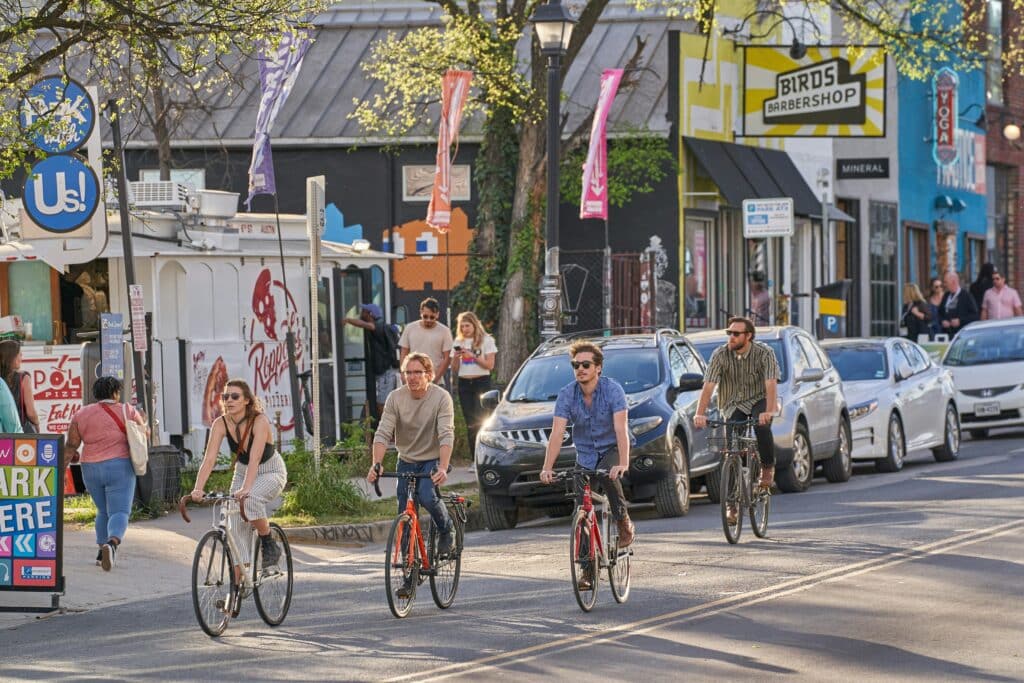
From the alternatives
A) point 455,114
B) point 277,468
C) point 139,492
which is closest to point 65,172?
point 139,492

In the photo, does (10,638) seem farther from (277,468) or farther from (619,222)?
(619,222)

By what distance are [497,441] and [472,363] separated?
4.69 meters

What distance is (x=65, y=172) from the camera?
631 inches

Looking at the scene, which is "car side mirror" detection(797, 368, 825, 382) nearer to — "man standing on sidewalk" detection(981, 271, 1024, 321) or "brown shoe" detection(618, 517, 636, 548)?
"brown shoe" detection(618, 517, 636, 548)

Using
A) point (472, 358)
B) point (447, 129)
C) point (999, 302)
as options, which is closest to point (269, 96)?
point (447, 129)

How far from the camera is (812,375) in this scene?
2086cm

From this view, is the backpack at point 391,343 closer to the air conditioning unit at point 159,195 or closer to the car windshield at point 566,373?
the air conditioning unit at point 159,195

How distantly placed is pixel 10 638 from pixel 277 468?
1942mm

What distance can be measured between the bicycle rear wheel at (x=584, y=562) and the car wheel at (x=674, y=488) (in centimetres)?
578

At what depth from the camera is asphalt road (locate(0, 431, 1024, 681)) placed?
33.3ft

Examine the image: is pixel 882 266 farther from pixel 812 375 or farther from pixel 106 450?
pixel 106 450

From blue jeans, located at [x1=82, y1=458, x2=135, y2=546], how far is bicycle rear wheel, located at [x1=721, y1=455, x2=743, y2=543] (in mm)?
4406

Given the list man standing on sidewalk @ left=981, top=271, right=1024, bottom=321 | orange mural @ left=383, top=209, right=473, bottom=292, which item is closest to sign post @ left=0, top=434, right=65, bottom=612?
orange mural @ left=383, top=209, right=473, bottom=292

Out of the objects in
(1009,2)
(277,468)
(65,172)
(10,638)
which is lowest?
(10,638)
